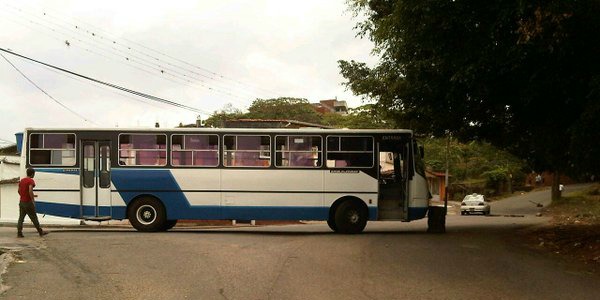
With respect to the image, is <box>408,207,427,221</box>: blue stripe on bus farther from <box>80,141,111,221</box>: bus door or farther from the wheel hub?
<box>80,141,111,221</box>: bus door

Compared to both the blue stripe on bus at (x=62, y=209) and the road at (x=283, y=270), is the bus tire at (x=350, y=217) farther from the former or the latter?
the blue stripe on bus at (x=62, y=209)

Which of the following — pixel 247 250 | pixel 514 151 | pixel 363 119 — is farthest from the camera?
pixel 363 119

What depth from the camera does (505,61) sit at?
10.9 metres

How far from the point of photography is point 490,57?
36.1ft

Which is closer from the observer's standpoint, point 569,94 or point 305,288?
point 305,288

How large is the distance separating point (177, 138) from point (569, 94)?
32.5ft

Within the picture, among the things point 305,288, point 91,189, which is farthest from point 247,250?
point 91,189


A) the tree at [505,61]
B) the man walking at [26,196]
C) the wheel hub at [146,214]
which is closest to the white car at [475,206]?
the tree at [505,61]

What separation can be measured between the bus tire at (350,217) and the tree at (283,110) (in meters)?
43.3

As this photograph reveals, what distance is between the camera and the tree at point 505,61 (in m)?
9.98

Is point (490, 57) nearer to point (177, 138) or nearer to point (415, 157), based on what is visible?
point (415, 157)

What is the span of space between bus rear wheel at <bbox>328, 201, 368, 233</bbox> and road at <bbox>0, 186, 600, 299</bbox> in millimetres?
1890

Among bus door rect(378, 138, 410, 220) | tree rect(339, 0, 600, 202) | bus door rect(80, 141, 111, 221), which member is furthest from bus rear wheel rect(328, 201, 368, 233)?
bus door rect(80, 141, 111, 221)

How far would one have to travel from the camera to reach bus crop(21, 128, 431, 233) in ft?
53.0
